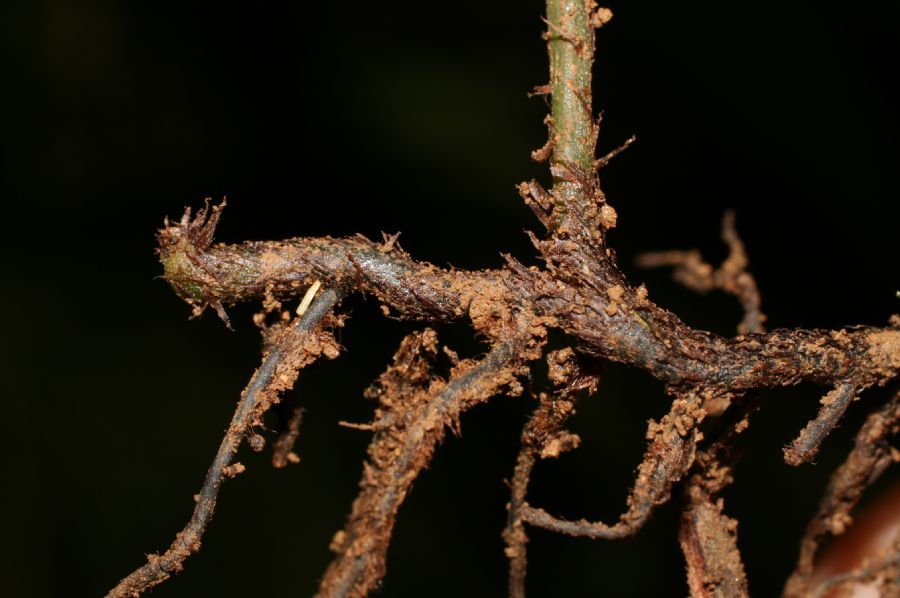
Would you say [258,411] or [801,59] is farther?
[801,59]

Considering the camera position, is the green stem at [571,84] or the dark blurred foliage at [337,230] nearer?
the green stem at [571,84]

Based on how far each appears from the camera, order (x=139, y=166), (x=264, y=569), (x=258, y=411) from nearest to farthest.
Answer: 1. (x=258, y=411)
2. (x=139, y=166)
3. (x=264, y=569)

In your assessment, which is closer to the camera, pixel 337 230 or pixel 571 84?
pixel 571 84

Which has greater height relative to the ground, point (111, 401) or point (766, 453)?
point (766, 453)

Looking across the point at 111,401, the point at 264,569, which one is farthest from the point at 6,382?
the point at 264,569

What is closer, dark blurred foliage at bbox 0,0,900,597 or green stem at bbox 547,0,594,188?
green stem at bbox 547,0,594,188

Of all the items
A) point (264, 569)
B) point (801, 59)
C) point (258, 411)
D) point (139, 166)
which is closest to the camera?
point (258, 411)

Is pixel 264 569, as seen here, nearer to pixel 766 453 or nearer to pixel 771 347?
pixel 766 453

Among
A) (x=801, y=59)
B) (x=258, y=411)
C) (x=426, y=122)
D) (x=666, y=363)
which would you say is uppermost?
(x=801, y=59)
